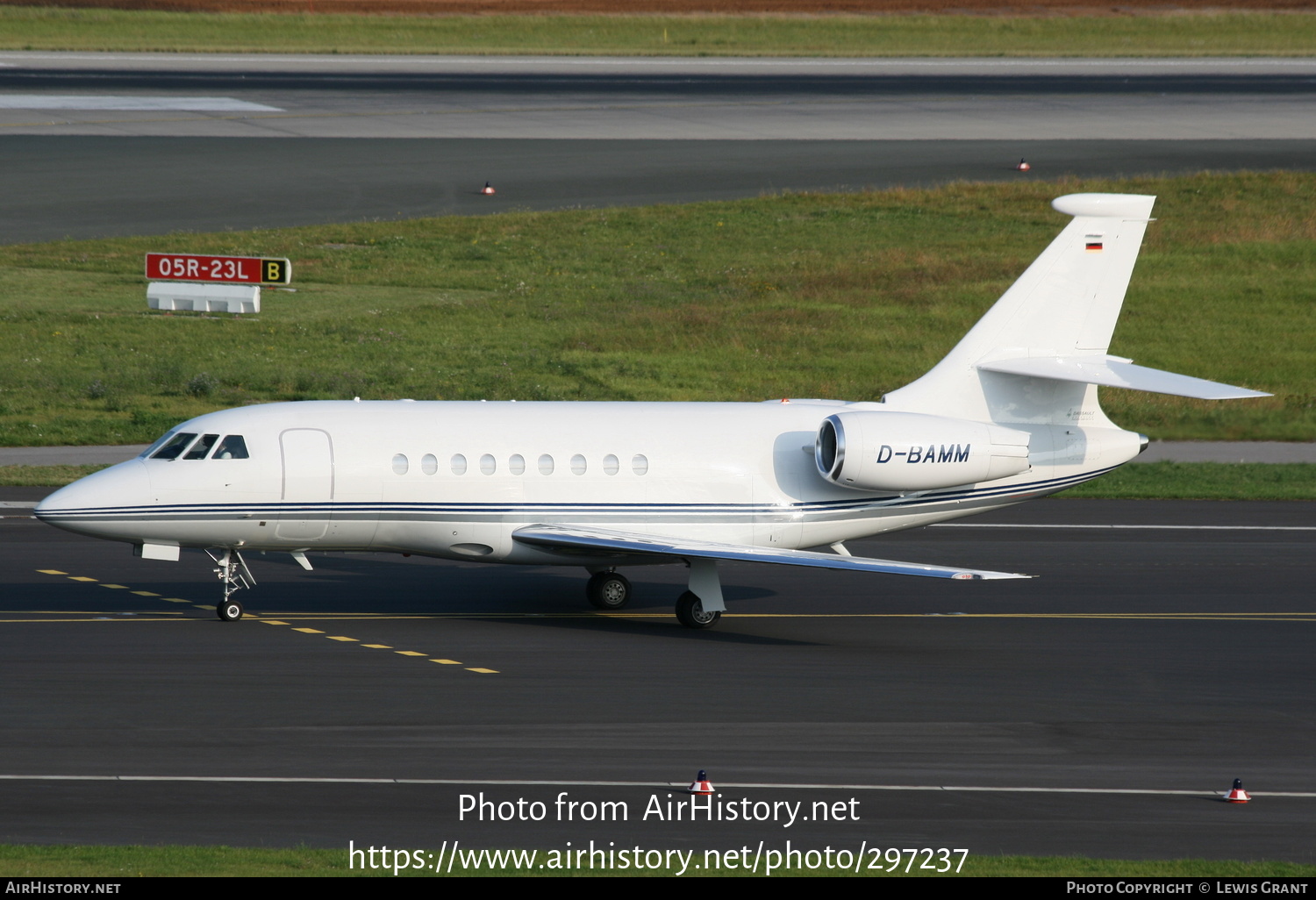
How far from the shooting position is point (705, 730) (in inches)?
752

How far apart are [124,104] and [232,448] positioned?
53.4 metres

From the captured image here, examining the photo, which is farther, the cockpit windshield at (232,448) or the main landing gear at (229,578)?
the main landing gear at (229,578)

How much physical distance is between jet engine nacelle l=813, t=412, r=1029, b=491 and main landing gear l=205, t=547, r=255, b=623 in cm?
923

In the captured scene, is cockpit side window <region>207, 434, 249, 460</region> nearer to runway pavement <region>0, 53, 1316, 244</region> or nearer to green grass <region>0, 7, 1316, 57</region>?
runway pavement <region>0, 53, 1316, 244</region>

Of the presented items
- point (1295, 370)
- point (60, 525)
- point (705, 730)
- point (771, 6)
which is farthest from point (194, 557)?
point (771, 6)

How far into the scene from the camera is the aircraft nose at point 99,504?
75.6ft

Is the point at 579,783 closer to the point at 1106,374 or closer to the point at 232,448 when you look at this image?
the point at 232,448

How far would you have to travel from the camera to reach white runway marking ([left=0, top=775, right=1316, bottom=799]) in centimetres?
1694

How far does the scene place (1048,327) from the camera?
26.1m

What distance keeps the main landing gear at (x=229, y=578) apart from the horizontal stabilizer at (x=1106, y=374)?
12.3 m

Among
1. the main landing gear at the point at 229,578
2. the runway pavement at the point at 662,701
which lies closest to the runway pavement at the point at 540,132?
the runway pavement at the point at 662,701

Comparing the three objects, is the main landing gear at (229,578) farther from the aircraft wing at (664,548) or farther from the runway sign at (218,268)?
the runway sign at (218,268)

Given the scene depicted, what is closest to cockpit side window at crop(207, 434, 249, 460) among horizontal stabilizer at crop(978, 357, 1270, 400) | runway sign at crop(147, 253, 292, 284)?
horizontal stabilizer at crop(978, 357, 1270, 400)
